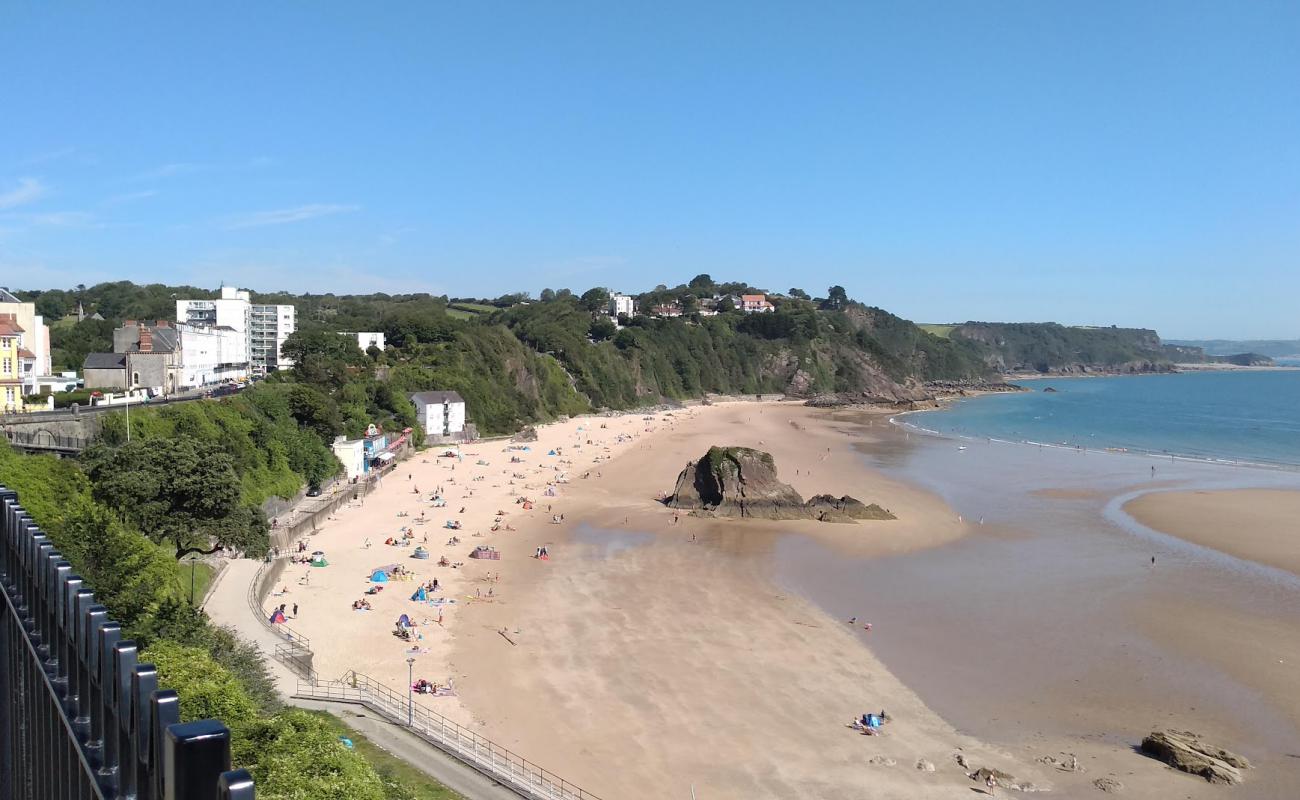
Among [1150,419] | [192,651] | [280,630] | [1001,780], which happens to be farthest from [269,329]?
[1150,419]

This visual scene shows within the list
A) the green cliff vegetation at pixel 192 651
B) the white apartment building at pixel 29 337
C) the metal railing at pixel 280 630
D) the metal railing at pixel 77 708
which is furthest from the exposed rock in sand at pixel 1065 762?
the white apartment building at pixel 29 337

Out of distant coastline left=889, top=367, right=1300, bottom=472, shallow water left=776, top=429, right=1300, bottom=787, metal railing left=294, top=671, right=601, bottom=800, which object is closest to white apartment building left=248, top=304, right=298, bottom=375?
distant coastline left=889, top=367, right=1300, bottom=472

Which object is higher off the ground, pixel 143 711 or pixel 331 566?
pixel 143 711

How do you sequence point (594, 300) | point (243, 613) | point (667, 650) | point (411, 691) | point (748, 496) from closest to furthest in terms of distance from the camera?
point (411, 691) → point (243, 613) → point (667, 650) → point (748, 496) → point (594, 300)

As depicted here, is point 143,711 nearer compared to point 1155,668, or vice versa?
point 143,711

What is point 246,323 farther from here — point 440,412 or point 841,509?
point 841,509

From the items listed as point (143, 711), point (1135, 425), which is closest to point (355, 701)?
point (143, 711)

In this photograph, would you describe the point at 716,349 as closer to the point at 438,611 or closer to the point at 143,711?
the point at 438,611

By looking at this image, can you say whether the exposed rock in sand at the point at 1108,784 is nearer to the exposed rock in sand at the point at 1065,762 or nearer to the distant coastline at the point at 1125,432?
the exposed rock in sand at the point at 1065,762
